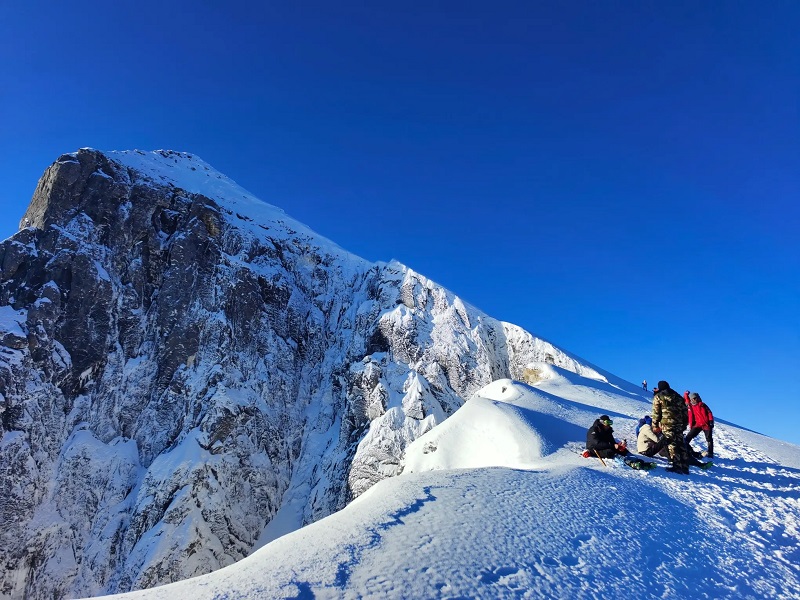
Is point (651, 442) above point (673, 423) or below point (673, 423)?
below

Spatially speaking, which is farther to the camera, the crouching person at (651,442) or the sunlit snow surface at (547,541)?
the crouching person at (651,442)

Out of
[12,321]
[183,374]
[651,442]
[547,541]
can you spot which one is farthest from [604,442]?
[12,321]

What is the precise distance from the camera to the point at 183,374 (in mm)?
56281

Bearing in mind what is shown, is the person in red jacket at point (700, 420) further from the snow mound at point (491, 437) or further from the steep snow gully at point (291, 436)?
the snow mound at point (491, 437)

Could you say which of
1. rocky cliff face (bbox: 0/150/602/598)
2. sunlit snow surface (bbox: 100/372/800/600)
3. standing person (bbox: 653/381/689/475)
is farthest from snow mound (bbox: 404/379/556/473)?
rocky cliff face (bbox: 0/150/602/598)

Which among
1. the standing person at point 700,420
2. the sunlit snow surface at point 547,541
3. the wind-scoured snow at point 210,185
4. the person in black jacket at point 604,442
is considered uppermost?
the wind-scoured snow at point 210,185

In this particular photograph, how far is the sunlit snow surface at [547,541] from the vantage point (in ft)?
18.7

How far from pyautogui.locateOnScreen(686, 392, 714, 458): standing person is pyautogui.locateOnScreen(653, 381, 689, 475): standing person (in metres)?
2.13

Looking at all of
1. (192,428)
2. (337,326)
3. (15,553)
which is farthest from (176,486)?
(337,326)

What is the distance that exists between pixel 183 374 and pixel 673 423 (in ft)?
184

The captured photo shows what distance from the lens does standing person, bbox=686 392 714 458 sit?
13141mm

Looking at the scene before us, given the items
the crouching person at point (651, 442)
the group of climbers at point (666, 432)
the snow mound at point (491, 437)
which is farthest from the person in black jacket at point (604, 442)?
the snow mound at point (491, 437)

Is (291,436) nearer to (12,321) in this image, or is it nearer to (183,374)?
(183,374)

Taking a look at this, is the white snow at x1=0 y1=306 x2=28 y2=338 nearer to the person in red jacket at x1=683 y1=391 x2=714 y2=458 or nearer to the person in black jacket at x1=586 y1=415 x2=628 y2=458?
the person in black jacket at x1=586 y1=415 x2=628 y2=458
